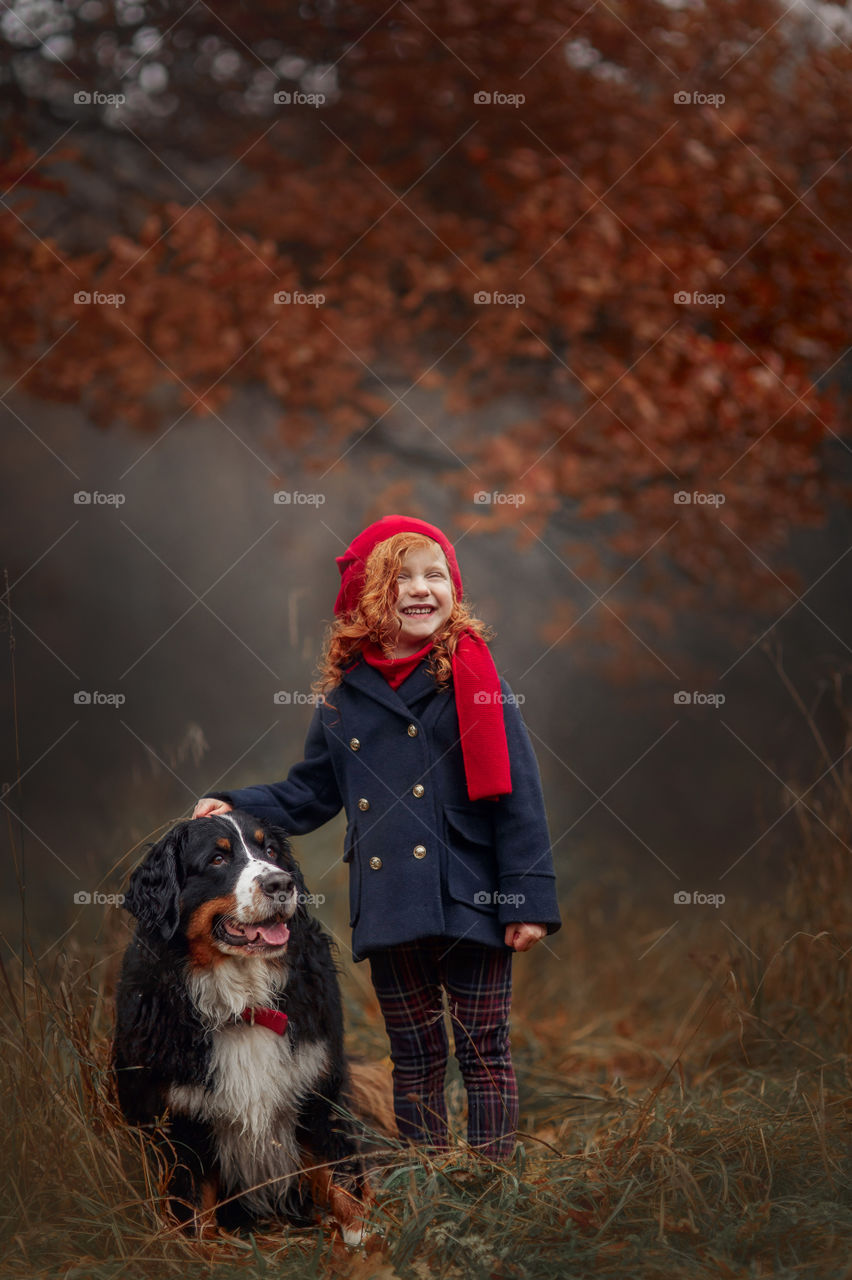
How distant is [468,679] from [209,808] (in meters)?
0.70

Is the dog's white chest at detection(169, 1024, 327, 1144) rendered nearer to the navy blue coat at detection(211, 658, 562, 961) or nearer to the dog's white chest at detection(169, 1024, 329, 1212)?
the dog's white chest at detection(169, 1024, 329, 1212)

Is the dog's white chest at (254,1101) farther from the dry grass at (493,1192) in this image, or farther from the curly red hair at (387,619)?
the curly red hair at (387,619)

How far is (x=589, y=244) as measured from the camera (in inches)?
195

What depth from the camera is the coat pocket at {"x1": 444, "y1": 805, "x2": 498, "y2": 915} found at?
2617mm

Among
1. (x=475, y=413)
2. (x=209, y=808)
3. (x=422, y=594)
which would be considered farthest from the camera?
(x=475, y=413)

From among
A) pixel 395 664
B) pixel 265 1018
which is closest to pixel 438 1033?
pixel 265 1018

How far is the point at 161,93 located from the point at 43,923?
3.72 meters

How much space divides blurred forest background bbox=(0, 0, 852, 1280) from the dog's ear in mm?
Result: 1614

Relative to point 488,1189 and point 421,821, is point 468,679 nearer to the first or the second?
point 421,821

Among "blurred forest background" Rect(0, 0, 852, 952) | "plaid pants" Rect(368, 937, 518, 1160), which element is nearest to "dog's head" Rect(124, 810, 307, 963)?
"plaid pants" Rect(368, 937, 518, 1160)

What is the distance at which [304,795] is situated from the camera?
2816mm

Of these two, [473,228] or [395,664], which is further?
[473,228]

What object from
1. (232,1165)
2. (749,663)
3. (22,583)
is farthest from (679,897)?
(22,583)

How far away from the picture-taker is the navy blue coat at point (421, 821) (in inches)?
102
